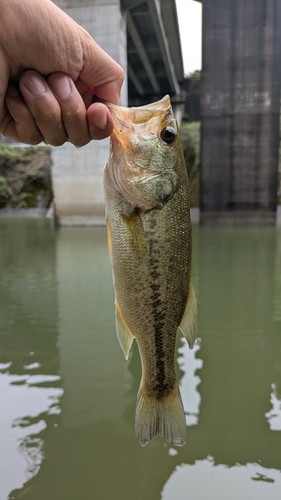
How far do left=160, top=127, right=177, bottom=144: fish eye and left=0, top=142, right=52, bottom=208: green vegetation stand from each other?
68.7ft

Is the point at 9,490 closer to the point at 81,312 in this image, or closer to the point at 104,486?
the point at 104,486

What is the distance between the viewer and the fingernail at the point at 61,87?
181 centimetres

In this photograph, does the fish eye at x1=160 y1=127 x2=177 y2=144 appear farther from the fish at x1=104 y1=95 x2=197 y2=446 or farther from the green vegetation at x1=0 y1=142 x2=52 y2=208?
the green vegetation at x1=0 y1=142 x2=52 y2=208

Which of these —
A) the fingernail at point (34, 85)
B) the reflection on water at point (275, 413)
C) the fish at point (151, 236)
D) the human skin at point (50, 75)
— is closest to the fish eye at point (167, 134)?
the fish at point (151, 236)

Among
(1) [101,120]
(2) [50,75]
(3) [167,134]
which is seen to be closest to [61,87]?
(2) [50,75]

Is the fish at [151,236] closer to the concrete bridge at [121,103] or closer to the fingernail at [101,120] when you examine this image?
the fingernail at [101,120]

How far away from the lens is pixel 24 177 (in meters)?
22.8

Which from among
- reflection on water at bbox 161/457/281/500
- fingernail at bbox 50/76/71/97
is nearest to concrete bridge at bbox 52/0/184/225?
reflection on water at bbox 161/457/281/500

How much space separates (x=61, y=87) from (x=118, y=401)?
2453 millimetres

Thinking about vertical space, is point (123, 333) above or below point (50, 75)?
below

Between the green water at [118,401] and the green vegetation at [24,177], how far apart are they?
1647 cm

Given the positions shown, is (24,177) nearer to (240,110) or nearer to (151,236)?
(240,110)

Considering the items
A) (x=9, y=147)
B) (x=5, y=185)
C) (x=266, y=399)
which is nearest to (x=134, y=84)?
(x=9, y=147)

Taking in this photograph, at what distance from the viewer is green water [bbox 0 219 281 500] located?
2.52 meters
